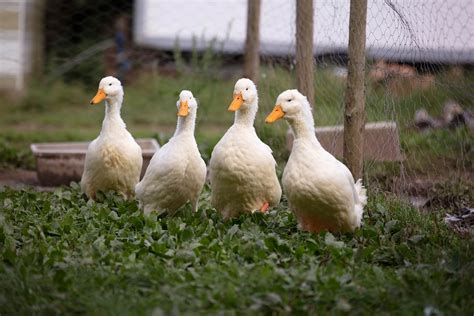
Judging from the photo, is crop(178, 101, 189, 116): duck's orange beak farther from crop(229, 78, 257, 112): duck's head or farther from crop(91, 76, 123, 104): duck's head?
crop(91, 76, 123, 104): duck's head

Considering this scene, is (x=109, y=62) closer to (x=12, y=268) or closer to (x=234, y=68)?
(x=234, y=68)

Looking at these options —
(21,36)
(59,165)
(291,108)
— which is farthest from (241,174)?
(21,36)

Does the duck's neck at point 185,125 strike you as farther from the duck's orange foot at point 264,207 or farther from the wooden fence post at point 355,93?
the wooden fence post at point 355,93

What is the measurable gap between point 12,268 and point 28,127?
7.95 m

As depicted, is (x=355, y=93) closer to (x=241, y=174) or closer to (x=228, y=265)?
(x=241, y=174)

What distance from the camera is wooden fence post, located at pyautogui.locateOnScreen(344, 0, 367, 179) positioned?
244 inches

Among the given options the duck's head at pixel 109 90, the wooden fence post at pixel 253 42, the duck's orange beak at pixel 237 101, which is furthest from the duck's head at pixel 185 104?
the wooden fence post at pixel 253 42

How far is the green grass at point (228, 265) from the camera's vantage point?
14.0 ft

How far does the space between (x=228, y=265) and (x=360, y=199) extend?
4.44ft

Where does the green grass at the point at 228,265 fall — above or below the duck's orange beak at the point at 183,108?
below

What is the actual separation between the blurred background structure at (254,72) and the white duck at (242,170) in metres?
0.76

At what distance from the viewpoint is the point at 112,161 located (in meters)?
6.90

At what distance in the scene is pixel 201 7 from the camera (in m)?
13.7

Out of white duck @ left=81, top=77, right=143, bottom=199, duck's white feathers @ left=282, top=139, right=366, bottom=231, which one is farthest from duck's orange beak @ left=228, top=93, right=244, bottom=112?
white duck @ left=81, top=77, right=143, bottom=199
